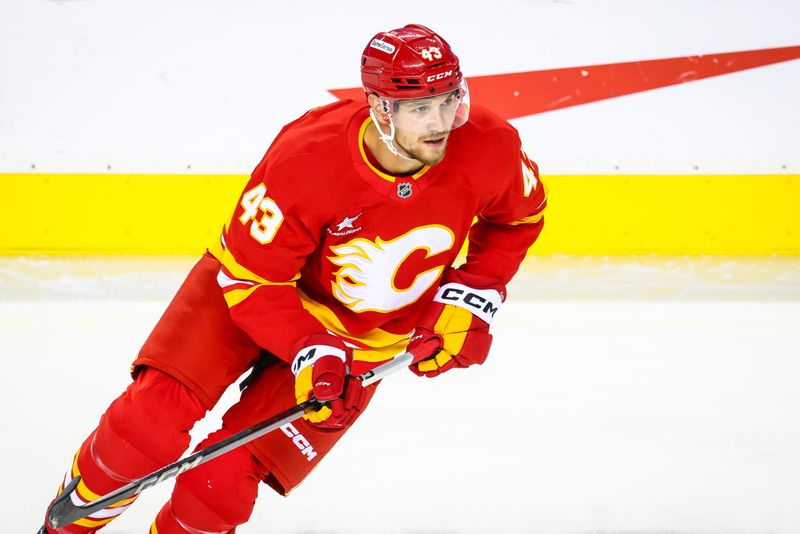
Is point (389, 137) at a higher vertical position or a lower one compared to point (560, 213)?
higher

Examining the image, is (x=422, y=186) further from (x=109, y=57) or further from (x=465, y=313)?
(x=109, y=57)

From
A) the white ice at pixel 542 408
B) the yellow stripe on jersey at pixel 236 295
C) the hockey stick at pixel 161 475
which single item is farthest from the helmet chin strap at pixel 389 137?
the white ice at pixel 542 408

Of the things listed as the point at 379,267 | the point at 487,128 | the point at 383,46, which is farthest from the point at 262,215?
the point at 487,128

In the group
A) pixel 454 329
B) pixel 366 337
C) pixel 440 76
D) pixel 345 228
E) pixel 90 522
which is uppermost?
pixel 440 76

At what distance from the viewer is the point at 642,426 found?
300 cm

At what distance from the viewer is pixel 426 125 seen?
197 cm

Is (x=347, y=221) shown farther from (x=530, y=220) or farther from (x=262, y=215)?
(x=530, y=220)

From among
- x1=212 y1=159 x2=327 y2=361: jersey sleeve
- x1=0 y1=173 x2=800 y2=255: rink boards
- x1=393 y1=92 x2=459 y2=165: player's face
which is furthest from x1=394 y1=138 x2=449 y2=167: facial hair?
x1=0 y1=173 x2=800 y2=255: rink boards

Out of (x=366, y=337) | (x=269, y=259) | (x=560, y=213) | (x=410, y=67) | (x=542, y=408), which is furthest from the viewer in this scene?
(x=560, y=213)

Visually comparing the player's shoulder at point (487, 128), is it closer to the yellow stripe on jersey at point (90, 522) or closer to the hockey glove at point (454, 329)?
the hockey glove at point (454, 329)

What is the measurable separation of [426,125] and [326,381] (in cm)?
53

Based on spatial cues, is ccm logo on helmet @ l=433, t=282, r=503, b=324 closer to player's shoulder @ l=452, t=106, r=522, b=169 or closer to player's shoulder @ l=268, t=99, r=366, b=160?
player's shoulder @ l=452, t=106, r=522, b=169

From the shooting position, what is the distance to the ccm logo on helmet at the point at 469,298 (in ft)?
7.50

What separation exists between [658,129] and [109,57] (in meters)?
2.23
